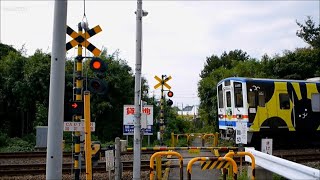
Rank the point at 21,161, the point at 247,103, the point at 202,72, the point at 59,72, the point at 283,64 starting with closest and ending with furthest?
the point at 59,72 → the point at 21,161 → the point at 247,103 → the point at 283,64 → the point at 202,72

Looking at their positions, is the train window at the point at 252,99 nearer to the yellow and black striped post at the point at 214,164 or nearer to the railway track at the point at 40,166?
the railway track at the point at 40,166

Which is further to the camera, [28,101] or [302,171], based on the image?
[28,101]

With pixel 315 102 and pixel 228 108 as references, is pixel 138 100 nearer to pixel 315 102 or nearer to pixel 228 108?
pixel 228 108

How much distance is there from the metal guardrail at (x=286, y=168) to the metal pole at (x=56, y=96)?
12.3 feet

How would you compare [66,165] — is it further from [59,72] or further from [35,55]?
[35,55]

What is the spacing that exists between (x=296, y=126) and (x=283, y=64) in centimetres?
1110

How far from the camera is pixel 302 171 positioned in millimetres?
5820

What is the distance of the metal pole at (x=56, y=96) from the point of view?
5.43 m

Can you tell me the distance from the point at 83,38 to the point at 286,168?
5.18m

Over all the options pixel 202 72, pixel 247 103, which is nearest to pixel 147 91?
pixel 247 103

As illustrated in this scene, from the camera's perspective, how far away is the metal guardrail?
5.57 metres

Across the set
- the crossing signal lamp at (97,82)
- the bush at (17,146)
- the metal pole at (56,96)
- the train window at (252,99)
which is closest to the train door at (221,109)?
the train window at (252,99)

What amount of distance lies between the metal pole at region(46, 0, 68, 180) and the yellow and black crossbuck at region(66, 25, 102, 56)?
288 centimetres

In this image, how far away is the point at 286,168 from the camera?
254 inches
